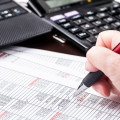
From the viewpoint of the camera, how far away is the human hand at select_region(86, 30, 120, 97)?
370mm

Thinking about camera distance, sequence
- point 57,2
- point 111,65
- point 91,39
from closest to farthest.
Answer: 1. point 111,65
2. point 91,39
3. point 57,2

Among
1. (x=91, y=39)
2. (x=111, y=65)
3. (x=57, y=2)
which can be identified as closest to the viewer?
(x=111, y=65)

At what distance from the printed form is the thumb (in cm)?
6

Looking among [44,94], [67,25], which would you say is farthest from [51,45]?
[44,94]

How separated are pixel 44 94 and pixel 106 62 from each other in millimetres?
122

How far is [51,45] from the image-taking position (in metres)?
0.58

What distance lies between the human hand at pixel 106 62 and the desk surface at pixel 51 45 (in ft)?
0.35

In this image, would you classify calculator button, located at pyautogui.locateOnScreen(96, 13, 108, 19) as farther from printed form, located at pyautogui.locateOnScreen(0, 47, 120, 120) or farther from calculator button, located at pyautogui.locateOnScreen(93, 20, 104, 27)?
printed form, located at pyautogui.locateOnScreen(0, 47, 120, 120)

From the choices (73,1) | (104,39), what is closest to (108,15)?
(73,1)

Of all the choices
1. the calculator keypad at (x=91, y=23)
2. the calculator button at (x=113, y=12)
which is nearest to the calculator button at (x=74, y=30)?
the calculator keypad at (x=91, y=23)

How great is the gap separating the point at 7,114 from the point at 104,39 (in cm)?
18

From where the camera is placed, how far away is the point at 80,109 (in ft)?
1.38

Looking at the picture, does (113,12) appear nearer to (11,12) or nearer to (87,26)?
(87,26)

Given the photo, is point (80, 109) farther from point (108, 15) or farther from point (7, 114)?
point (108, 15)
